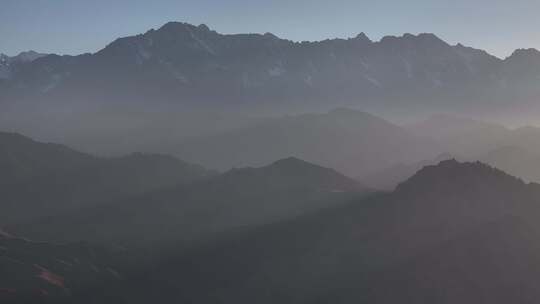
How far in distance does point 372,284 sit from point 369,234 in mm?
30215

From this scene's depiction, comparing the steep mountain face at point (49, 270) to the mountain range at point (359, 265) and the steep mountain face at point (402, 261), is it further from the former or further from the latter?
the steep mountain face at point (402, 261)

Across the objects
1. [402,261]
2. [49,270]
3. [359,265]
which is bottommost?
[49,270]

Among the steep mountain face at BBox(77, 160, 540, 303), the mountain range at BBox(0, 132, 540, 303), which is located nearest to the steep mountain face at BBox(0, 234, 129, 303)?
the mountain range at BBox(0, 132, 540, 303)

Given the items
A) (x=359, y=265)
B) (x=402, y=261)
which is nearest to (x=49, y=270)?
(x=359, y=265)

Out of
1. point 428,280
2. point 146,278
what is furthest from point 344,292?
point 146,278

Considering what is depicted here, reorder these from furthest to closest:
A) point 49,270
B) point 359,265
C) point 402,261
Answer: point 359,265
point 49,270
point 402,261

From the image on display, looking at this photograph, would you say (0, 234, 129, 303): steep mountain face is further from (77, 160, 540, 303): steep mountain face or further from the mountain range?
(77, 160, 540, 303): steep mountain face

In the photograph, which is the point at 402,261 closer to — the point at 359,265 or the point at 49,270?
the point at 359,265

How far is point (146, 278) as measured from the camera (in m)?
181

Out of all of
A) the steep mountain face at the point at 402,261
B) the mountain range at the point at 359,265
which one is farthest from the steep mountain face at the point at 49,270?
the steep mountain face at the point at 402,261

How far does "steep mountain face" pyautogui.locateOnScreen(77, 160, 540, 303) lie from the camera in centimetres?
15900

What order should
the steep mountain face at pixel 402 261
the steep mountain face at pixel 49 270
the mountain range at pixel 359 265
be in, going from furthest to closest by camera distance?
the steep mountain face at pixel 402 261
the mountain range at pixel 359 265
the steep mountain face at pixel 49 270

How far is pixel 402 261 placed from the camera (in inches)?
6713

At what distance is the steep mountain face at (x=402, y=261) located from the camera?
15900 cm
